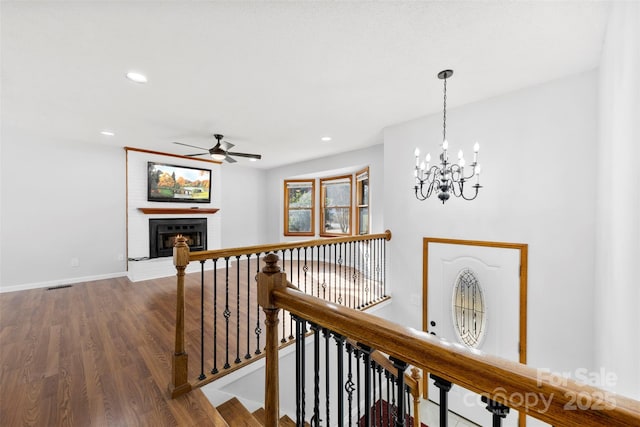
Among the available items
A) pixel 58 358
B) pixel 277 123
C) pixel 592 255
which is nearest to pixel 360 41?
pixel 277 123

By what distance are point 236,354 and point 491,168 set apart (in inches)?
129

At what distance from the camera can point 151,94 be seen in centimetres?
283

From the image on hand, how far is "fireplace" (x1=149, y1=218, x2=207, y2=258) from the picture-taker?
5.18 meters

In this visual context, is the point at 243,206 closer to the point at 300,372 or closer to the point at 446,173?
the point at 446,173

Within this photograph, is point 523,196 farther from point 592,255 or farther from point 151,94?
point 151,94

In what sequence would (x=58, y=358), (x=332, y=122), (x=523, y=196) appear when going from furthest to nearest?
(x=332, y=122) < (x=523, y=196) < (x=58, y=358)

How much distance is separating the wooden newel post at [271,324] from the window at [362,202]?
4442 millimetres

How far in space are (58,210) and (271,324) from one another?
551cm

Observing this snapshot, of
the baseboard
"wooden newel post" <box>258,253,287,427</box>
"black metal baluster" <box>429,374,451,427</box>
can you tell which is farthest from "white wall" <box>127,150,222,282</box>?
"black metal baluster" <box>429,374,451,427</box>

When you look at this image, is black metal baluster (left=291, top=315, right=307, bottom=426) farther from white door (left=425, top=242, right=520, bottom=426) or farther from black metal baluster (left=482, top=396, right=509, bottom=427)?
white door (left=425, top=242, right=520, bottom=426)

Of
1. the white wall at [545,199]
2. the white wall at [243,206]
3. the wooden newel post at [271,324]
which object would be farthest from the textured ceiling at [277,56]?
the white wall at [243,206]

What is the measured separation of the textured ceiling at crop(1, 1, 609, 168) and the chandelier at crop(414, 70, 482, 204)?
0.51 metres

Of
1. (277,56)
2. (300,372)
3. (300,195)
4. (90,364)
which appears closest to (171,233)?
(300,195)

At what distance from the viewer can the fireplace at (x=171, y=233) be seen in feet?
17.0
